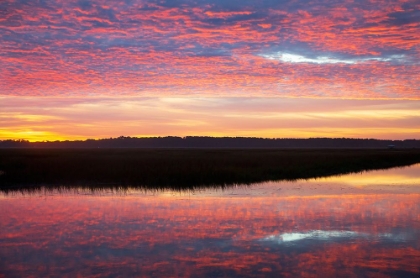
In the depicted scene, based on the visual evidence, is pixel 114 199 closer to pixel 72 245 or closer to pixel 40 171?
pixel 72 245

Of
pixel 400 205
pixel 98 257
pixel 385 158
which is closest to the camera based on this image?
pixel 98 257

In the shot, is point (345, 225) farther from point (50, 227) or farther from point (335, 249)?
point (50, 227)

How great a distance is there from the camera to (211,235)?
1258cm

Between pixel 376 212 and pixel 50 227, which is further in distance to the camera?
pixel 376 212

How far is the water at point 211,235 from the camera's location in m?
9.56

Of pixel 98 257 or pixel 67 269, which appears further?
pixel 98 257

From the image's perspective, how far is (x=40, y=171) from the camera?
29828mm

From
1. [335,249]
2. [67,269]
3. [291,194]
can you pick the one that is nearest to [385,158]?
[291,194]

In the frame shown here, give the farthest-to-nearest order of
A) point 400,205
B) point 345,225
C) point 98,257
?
1. point 400,205
2. point 345,225
3. point 98,257

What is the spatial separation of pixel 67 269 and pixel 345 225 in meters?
8.27

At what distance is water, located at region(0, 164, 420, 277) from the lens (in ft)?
31.4

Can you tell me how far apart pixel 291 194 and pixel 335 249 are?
1031 cm

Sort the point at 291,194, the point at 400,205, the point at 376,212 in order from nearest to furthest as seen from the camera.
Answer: the point at 376,212, the point at 400,205, the point at 291,194

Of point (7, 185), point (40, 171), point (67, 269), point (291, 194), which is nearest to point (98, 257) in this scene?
point (67, 269)
